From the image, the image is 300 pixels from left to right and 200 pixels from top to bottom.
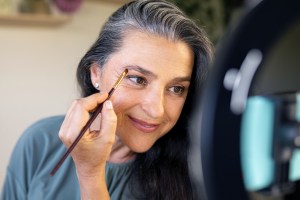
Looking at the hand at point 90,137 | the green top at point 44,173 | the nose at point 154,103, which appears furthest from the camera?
the green top at point 44,173

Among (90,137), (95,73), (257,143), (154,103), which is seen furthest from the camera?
(95,73)

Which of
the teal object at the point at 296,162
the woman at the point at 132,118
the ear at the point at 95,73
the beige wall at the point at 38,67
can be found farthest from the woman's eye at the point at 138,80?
the beige wall at the point at 38,67

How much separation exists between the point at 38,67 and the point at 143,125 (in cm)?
131

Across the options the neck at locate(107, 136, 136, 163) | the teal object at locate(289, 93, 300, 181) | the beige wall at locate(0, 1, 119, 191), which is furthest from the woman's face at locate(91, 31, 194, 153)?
the beige wall at locate(0, 1, 119, 191)

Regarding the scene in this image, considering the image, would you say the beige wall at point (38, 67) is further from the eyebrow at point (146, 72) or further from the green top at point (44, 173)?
the eyebrow at point (146, 72)

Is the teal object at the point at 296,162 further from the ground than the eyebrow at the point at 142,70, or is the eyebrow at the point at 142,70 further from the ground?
the eyebrow at the point at 142,70

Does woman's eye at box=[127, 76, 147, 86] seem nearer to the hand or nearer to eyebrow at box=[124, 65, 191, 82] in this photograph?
eyebrow at box=[124, 65, 191, 82]

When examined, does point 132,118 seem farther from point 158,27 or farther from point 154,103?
point 158,27

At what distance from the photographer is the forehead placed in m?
0.73

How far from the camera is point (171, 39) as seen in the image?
0.77 m

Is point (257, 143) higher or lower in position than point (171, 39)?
lower

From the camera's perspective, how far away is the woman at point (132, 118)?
23.4 inches

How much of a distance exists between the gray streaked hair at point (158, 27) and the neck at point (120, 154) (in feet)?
0.64

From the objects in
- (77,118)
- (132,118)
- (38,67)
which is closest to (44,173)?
(132,118)
